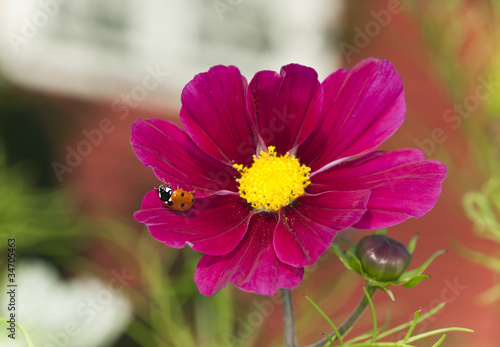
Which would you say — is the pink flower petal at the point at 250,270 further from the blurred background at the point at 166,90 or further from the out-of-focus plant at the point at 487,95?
the blurred background at the point at 166,90

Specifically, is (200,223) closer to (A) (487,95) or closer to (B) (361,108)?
(B) (361,108)

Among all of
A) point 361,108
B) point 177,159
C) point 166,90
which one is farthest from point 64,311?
point 166,90

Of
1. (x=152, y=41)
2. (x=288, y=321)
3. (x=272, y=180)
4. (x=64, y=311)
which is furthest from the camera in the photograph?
(x=152, y=41)

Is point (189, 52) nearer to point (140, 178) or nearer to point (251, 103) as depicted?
point (140, 178)

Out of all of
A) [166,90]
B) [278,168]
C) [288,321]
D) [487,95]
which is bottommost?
[288,321]

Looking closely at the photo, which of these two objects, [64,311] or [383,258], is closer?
[383,258]
